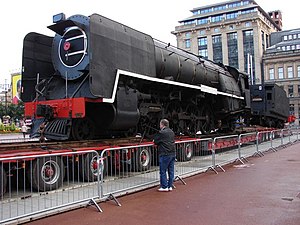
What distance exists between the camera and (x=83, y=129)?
9.68 metres

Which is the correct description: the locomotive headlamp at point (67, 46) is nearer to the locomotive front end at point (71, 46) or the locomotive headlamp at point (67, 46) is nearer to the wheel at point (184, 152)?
the locomotive front end at point (71, 46)

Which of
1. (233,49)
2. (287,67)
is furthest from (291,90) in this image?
Result: (233,49)

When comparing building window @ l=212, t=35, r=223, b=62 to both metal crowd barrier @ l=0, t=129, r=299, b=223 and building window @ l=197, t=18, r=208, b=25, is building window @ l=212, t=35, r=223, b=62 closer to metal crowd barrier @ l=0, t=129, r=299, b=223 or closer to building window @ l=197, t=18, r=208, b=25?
building window @ l=197, t=18, r=208, b=25

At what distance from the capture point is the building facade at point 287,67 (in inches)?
3206

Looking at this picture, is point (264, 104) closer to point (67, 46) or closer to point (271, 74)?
point (67, 46)

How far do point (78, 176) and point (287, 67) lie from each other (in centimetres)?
8399

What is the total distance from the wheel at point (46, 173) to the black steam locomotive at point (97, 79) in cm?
154

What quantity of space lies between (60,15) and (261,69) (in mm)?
80318

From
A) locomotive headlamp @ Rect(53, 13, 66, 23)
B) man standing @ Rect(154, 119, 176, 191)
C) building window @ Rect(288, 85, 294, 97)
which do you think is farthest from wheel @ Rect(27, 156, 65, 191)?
building window @ Rect(288, 85, 294, 97)

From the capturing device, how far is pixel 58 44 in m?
9.77

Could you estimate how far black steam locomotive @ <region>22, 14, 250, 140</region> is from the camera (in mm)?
8625

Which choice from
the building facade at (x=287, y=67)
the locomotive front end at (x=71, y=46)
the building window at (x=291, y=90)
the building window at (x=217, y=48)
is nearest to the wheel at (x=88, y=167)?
the locomotive front end at (x=71, y=46)

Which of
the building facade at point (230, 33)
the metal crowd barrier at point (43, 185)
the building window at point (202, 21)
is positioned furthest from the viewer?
the building window at point (202, 21)

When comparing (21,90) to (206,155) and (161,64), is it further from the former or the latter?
(206,155)
